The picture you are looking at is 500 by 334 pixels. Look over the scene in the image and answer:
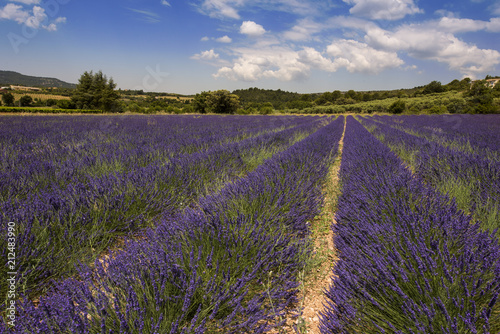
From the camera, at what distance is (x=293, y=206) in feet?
7.64

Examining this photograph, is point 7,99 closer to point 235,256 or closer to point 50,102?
point 50,102

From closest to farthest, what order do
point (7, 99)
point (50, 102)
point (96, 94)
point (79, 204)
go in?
point (79, 204) → point (96, 94) → point (7, 99) → point (50, 102)

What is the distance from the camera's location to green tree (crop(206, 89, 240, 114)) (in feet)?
109

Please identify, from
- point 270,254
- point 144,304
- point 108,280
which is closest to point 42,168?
point 108,280

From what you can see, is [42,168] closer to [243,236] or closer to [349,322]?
[243,236]

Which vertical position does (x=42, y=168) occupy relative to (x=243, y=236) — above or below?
above

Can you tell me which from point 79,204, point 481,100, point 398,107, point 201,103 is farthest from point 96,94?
point 481,100

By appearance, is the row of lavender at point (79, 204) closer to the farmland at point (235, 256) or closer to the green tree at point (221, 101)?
the farmland at point (235, 256)

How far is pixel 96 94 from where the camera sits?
2948 cm

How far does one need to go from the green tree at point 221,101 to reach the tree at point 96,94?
12015mm

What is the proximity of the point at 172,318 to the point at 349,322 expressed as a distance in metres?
0.91

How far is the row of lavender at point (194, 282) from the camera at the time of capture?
964 millimetres

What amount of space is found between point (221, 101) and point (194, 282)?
34033mm

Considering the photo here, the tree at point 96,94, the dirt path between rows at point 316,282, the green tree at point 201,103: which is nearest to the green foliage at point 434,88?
the green tree at point 201,103
